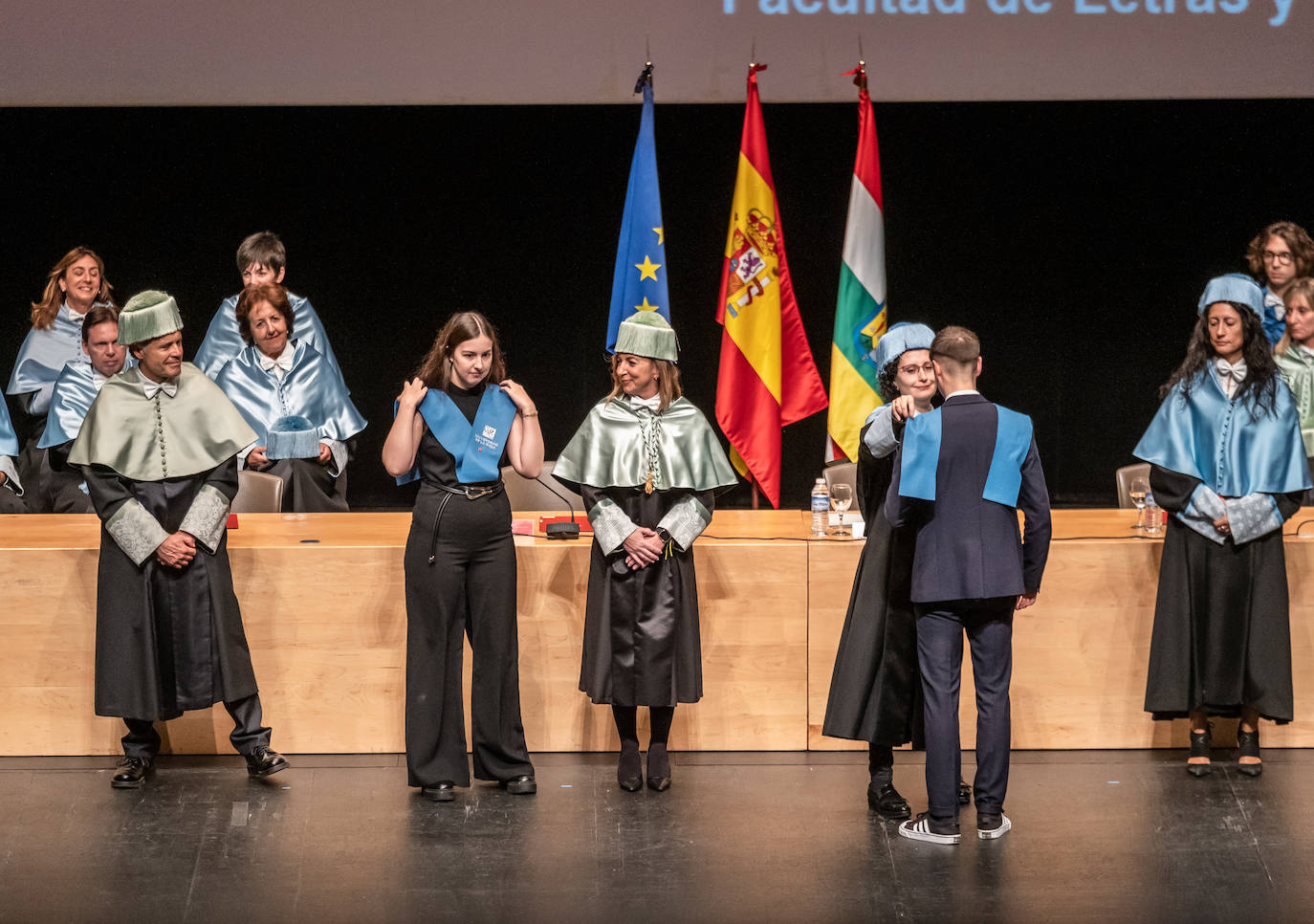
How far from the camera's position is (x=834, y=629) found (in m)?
4.65

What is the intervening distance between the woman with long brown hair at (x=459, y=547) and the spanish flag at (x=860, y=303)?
3008 mm

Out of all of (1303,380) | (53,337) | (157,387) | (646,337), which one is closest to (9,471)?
(53,337)

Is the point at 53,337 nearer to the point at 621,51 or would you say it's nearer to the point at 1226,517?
the point at 621,51

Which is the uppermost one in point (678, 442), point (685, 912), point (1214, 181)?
point (1214, 181)

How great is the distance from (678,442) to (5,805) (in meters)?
2.28

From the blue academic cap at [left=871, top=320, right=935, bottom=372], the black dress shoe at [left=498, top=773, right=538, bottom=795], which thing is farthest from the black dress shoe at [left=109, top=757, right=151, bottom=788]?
the blue academic cap at [left=871, top=320, right=935, bottom=372]

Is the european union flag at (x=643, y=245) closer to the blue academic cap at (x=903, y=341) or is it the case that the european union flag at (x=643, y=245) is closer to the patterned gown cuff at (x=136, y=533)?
the blue academic cap at (x=903, y=341)

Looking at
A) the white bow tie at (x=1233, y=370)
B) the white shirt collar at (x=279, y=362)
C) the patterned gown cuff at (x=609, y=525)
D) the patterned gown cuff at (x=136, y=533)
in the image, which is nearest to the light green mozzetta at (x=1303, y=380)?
the white bow tie at (x=1233, y=370)

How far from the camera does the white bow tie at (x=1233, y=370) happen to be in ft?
14.4

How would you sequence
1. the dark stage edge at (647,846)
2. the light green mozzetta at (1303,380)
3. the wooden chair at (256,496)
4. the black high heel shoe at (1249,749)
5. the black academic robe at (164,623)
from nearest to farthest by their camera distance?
the dark stage edge at (647,846), the black academic robe at (164,623), the black high heel shoe at (1249,749), the wooden chair at (256,496), the light green mozzetta at (1303,380)

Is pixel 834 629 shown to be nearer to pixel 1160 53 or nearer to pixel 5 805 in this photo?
pixel 5 805

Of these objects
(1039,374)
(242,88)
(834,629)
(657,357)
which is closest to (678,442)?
(657,357)

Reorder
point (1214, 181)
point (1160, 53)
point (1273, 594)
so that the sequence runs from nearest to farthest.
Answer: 1. point (1273, 594)
2. point (1160, 53)
3. point (1214, 181)

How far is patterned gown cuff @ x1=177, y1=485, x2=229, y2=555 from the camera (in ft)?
13.8
